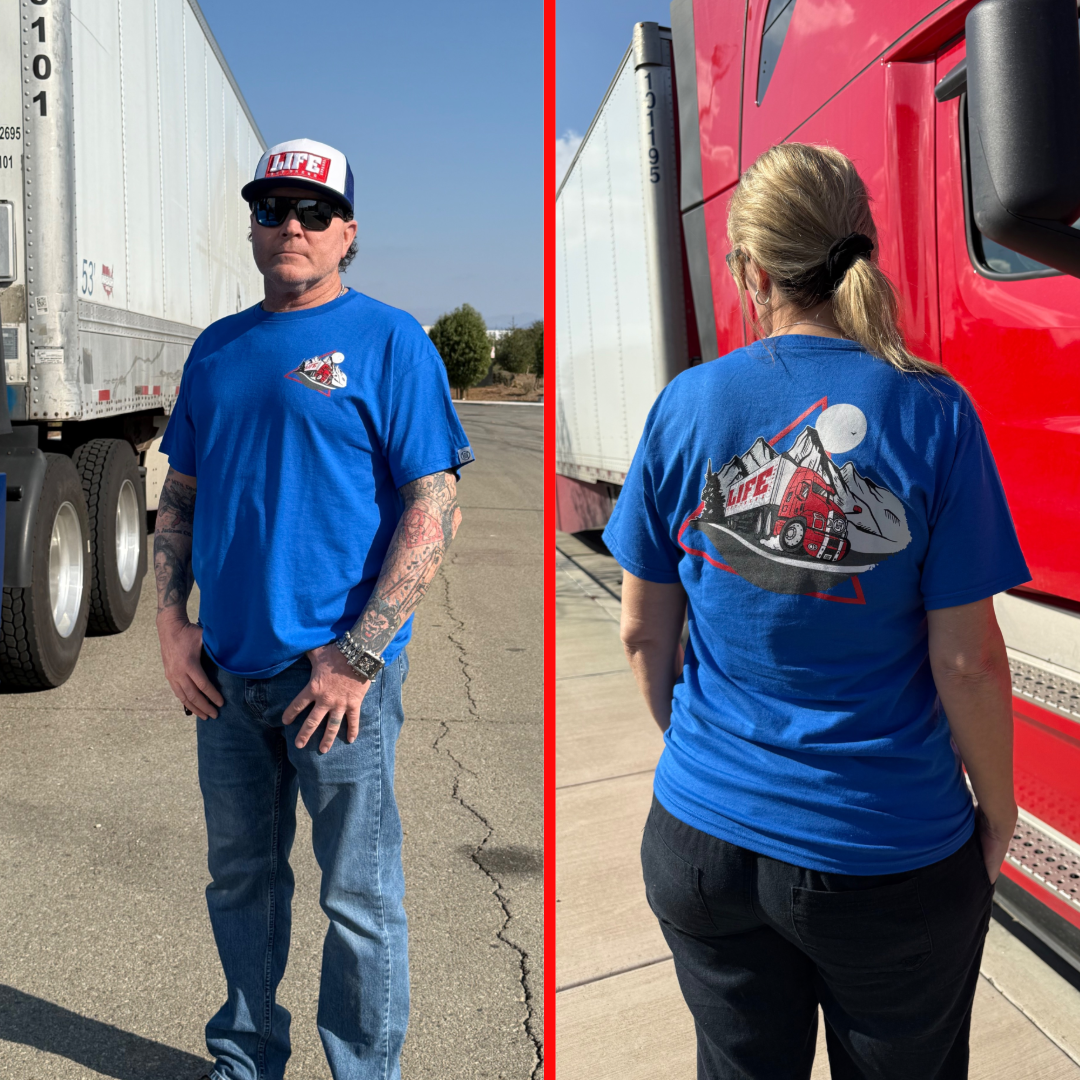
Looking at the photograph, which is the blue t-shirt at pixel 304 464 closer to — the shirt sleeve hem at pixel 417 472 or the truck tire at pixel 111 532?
the shirt sleeve hem at pixel 417 472

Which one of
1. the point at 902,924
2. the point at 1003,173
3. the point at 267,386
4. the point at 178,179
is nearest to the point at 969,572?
the point at 902,924

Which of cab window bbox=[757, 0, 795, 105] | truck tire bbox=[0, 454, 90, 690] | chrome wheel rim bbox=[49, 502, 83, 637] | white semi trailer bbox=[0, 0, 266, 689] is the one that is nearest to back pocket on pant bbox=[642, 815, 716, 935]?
cab window bbox=[757, 0, 795, 105]

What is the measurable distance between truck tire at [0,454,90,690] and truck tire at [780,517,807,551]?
4138 mm

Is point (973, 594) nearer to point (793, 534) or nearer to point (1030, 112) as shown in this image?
point (793, 534)

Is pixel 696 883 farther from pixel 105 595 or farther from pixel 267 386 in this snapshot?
pixel 105 595

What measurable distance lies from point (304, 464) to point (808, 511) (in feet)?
3.20

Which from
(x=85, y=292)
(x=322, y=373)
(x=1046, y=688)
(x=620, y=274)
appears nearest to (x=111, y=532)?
(x=85, y=292)

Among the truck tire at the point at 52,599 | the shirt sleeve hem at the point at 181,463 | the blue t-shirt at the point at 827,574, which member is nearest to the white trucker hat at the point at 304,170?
the shirt sleeve hem at the point at 181,463

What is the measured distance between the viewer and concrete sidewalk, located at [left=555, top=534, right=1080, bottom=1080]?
99.6 inches

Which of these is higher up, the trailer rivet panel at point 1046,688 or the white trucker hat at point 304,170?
the white trucker hat at point 304,170

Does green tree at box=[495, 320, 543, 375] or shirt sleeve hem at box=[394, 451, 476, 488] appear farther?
green tree at box=[495, 320, 543, 375]

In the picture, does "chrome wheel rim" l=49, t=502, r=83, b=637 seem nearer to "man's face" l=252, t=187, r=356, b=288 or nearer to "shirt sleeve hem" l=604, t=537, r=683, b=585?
"man's face" l=252, t=187, r=356, b=288

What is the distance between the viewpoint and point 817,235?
1.40 m

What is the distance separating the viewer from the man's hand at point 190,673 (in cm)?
201
